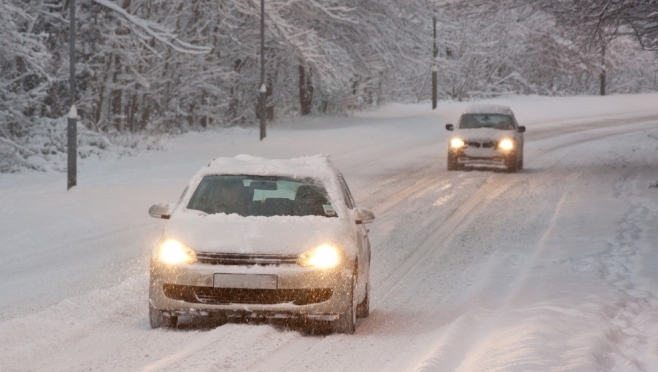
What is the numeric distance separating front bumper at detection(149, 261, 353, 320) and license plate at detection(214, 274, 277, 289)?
0.09 ft

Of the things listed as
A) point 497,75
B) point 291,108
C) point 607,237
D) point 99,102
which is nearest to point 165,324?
point 607,237

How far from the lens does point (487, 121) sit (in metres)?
28.0

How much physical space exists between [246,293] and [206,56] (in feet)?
108

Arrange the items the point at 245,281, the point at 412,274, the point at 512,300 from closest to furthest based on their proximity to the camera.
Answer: the point at 245,281
the point at 512,300
the point at 412,274

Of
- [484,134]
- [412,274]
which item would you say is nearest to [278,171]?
[412,274]

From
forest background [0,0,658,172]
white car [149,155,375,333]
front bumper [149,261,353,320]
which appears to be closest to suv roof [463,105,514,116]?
forest background [0,0,658,172]

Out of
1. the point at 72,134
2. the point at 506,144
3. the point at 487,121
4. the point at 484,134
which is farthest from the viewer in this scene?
the point at 487,121

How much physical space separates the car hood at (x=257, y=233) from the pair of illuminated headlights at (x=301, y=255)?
45mm

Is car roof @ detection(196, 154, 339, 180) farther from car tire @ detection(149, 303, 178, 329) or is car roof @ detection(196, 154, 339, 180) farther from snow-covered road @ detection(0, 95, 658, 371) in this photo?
car tire @ detection(149, 303, 178, 329)

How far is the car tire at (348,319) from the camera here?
8.69 meters

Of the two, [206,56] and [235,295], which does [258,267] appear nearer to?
[235,295]

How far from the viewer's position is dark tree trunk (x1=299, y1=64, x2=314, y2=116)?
46156 mm

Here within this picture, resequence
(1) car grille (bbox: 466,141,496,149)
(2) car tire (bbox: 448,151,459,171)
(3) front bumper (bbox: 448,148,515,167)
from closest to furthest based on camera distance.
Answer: (3) front bumper (bbox: 448,148,515,167) → (1) car grille (bbox: 466,141,496,149) → (2) car tire (bbox: 448,151,459,171)

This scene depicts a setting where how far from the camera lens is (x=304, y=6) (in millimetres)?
37500
